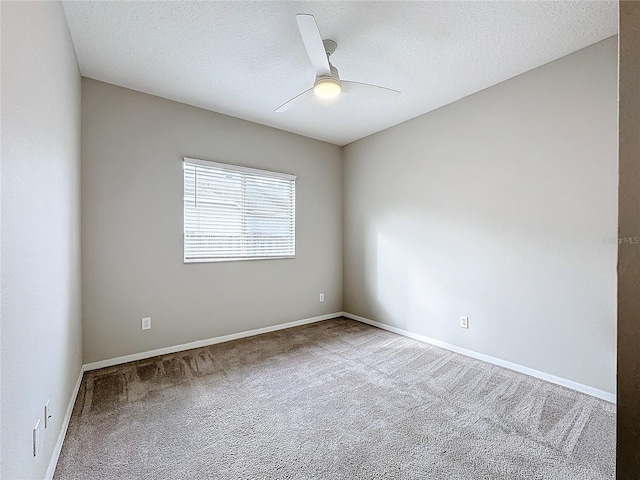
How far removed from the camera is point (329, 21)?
1.99 metres

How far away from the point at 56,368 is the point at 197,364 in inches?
50.4

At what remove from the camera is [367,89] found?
2.29m

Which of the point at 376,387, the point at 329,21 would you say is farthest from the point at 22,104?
the point at 376,387

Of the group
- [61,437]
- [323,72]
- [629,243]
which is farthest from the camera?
[323,72]

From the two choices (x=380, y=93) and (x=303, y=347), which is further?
(x=303, y=347)

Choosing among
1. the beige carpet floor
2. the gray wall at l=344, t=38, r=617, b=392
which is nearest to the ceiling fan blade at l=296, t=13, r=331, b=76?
the gray wall at l=344, t=38, r=617, b=392

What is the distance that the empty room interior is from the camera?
1412 millimetres

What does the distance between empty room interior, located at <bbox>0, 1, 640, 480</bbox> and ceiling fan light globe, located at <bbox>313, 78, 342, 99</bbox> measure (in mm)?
19

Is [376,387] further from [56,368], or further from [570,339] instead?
[56,368]

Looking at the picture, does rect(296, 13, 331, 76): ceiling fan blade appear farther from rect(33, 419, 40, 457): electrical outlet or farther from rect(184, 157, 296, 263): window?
rect(33, 419, 40, 457): electrical outlet

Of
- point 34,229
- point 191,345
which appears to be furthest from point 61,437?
point 191,345

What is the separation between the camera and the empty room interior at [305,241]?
1.41 meters

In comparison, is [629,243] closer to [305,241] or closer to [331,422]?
[331,422]

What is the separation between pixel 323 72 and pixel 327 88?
106 millimetres
